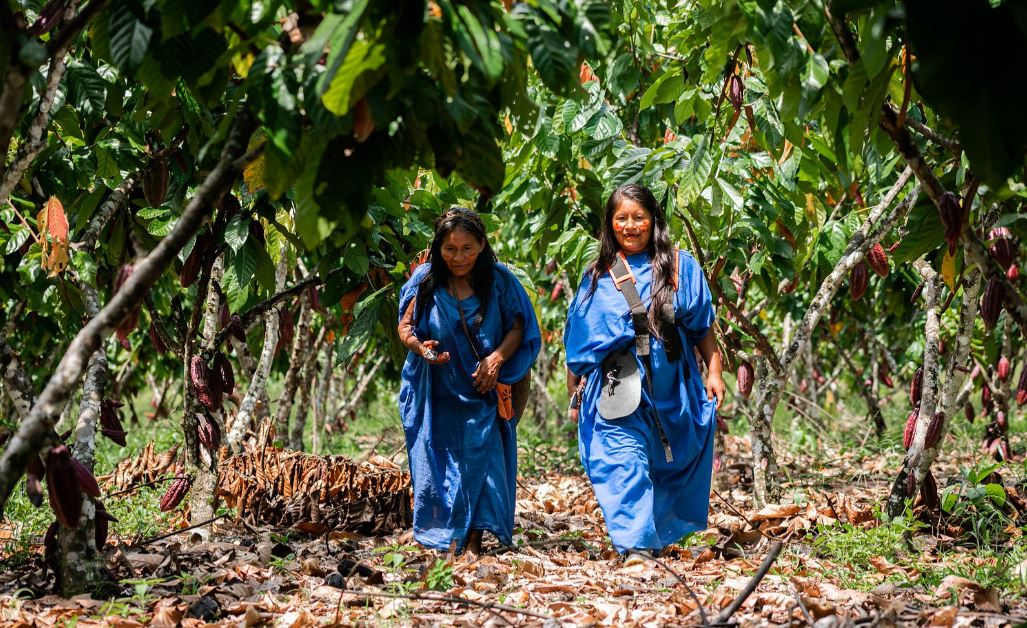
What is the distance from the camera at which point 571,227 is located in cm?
523

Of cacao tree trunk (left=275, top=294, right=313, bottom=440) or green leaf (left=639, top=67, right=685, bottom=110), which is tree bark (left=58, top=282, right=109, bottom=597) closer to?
green leaf (left=639, top=67, right=685, bottom=110)

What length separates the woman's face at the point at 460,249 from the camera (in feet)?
13.2

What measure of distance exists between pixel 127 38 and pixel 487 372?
7.56ft

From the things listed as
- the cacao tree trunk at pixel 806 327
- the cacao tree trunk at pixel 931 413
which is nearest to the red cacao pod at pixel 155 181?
the cacao tree trunk at pixel 806 327

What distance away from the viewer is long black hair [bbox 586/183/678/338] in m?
3.98

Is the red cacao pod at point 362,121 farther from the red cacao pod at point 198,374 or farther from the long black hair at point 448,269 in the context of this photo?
the red cacao pod at point 198,374

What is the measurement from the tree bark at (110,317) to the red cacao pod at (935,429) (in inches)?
112

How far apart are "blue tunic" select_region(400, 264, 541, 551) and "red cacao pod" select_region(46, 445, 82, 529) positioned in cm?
185

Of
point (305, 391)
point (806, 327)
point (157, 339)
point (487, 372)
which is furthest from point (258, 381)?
point (806, 327)

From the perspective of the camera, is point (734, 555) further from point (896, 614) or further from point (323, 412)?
point (323, 412)

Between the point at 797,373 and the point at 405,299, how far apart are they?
8.52 meters

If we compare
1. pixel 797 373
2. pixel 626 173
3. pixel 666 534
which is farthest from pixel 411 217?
pixel 797 373

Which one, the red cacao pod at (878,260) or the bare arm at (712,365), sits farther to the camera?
the red cacao pod at (878,260)

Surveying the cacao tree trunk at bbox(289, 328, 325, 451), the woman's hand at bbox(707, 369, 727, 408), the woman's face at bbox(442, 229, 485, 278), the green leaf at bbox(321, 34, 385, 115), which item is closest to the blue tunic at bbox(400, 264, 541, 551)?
the woman's face at bbox(442, 229, 485, 278)
